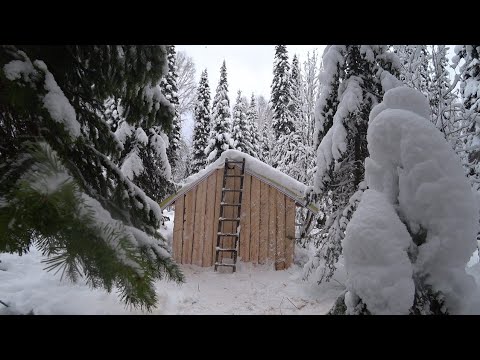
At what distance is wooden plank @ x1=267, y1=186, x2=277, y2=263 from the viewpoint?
32.0ft

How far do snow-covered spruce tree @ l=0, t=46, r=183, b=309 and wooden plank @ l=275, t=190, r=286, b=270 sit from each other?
7.66 metres

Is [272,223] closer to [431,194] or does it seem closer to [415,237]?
[415,237]

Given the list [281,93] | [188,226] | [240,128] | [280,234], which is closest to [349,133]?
[280,234]

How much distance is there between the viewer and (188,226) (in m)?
10.3

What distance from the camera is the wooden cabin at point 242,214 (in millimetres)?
9789

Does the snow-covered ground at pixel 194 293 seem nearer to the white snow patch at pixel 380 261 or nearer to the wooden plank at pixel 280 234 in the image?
the wooden plank at pixel 280 234

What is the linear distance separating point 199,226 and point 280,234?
9.83 feet

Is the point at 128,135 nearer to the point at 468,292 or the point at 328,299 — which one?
the point at 328,299

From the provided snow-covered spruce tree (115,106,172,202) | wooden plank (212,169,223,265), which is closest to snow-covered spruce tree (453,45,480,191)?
wooden plank (212,169,223,265)

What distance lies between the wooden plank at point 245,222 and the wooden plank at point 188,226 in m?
1.87

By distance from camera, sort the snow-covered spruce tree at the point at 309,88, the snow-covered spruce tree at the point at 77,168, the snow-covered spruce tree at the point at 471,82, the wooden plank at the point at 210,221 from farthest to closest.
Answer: the snow-covered spruce tree at the point at 309,88 < the snow-covered spruce tree at the point at 471,82 < the wooden plank at the point at 210,221 < the snow-covered spruce tree at the point at 77,168

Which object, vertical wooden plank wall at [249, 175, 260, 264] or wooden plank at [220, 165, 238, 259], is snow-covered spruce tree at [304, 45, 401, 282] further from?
wooden plank at [220, 165, 238, 259]

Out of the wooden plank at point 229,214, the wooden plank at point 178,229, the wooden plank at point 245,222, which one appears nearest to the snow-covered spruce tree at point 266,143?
the wooden plank at point 229,214

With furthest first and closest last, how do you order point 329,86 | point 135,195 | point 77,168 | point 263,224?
point 263,224 → point 329,86 → point 135,195 → point 77,168
